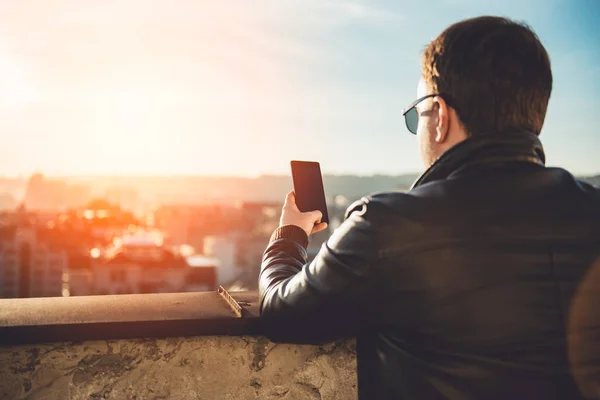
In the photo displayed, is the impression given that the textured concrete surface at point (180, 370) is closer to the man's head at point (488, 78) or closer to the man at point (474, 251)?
the man at point (474, 251)

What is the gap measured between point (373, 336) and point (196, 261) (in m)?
53.9

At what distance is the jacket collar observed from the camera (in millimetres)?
1092

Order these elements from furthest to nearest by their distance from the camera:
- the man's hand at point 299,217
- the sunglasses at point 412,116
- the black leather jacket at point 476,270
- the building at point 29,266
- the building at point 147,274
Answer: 1. the building at point 29,266
2. the building at point 147,274
3. the man's hand at point 299,217
4. the sunglasses at point 412,116
5. the black leather jacket at point 476,270

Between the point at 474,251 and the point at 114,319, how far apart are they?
890 millimetres

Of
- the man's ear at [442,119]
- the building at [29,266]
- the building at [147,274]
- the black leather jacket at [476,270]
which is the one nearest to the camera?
the black leather jacket at [476,270]

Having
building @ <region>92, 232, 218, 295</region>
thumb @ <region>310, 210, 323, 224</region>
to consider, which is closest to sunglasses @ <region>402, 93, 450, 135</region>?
thumb @ <region>310, 210, 323, 224</region>

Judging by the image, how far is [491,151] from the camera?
1092mm

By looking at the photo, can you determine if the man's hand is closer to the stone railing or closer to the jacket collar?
the stone railing

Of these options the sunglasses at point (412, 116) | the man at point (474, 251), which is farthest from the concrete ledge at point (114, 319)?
the sunglasses at point (412, 116)

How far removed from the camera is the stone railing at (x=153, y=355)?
1.46 meters

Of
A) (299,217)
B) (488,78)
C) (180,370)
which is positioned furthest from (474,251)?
(180,370)

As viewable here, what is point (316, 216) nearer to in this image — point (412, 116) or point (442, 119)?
point (412, 116)

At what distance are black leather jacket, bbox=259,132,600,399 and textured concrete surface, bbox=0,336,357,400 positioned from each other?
0.56 metres

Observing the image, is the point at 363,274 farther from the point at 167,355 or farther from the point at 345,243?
the point at 167,355
